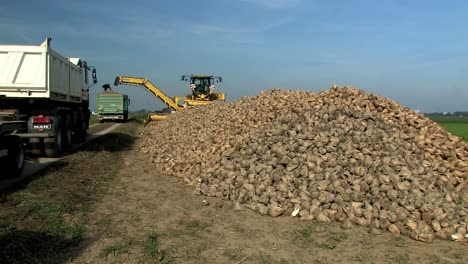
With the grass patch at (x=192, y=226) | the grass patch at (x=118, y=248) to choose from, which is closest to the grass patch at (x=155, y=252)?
the grass patch at (x=118, y=248)

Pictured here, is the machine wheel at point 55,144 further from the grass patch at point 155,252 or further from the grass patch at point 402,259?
the grass patch at point 402,259

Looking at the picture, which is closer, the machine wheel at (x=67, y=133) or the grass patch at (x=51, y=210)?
the grass patch at (x=51, y=210)

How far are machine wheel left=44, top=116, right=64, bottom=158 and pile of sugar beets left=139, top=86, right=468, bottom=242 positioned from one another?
3.59 meters

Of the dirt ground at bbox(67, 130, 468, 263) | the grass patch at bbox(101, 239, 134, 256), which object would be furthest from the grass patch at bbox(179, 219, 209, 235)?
the grass patch at bbox(101, 239, 134, 256)

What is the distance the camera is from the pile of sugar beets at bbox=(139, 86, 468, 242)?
732 cm

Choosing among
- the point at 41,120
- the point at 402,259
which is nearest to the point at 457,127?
the point at 41,120

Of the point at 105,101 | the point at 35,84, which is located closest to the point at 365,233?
the point at 35,84

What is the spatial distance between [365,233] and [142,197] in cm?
471

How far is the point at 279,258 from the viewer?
18.8 feet

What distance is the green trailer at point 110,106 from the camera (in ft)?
134

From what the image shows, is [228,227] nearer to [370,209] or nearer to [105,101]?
[370,209]

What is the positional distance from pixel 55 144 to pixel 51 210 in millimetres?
6496

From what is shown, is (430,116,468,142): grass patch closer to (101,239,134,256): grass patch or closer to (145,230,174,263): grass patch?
(145,230,174,263): grass patch

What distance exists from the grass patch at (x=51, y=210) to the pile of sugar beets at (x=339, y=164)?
2.35 meters
